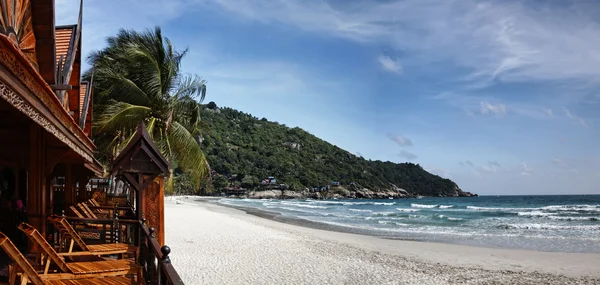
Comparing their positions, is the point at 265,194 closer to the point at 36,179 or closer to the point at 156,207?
the point at 156,207

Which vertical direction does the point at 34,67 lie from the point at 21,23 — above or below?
below

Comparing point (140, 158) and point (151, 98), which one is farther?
point (151, 98)

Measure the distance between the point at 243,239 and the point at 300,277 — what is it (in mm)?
7167

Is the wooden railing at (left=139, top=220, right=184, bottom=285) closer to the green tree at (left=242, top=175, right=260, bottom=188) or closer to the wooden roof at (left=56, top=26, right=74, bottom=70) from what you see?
the wooden roof at (left=56, top=26, right=74, bottom=70)

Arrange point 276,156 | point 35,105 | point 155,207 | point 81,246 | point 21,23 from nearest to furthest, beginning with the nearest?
1. point 35,105
2. point 21,23
3. point 81,246
4. point 155,207
5. point 276,156

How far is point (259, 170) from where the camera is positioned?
10281 cm

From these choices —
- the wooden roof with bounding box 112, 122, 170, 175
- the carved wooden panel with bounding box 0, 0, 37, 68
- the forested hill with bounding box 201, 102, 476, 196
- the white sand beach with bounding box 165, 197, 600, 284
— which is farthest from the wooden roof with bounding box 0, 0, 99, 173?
the forested hill with bounding box 201, 102, 476, 196

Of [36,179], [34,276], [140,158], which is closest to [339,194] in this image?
[140,158]

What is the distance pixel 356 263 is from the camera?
12.9 metres

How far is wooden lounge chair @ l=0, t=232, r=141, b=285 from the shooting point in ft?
11.0

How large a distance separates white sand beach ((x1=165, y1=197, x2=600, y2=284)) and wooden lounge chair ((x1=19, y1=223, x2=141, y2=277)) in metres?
3.97

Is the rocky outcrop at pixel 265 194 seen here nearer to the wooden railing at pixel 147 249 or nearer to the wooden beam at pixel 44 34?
the wooden railing at pixel 147 249

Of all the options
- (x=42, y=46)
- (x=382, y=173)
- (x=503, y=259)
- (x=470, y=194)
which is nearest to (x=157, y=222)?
(x=42, y=46)

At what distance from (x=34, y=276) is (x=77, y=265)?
1.76m
